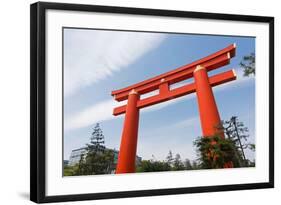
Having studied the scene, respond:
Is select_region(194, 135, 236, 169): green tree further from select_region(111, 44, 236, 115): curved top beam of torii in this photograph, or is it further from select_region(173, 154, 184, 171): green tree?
select_region(111, 44, 236, 115): curved top beam of torii

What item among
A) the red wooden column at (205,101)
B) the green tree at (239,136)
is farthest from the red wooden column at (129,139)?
the green tree at (239,136)

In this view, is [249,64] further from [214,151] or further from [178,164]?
[178,164]

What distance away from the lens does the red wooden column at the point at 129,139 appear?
172 inches

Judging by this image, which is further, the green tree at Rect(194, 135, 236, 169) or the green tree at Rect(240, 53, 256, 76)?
the green tree at Rect(240, 53, 256, 76)

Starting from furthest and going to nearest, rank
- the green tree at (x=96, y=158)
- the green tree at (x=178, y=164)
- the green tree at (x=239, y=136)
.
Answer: the green tree at (x=239, y=136) < the green tree at (x=178, y=164) < the green tree at (x=96, y=158)

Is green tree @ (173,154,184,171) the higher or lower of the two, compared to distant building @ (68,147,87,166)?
lower

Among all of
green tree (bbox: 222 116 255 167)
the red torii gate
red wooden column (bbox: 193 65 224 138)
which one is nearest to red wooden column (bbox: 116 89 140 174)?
the red torii gate

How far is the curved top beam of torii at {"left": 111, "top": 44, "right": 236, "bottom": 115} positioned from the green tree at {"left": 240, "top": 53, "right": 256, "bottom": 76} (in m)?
0.10

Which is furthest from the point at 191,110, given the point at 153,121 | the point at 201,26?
the point at 201,26

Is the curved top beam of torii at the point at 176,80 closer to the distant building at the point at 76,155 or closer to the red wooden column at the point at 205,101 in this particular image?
the red wooden column at the point at 205,101

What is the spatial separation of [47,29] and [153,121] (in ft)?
3.10

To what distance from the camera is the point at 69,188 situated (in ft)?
13.7

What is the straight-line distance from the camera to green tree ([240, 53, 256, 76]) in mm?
4770

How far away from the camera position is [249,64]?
4797mm
